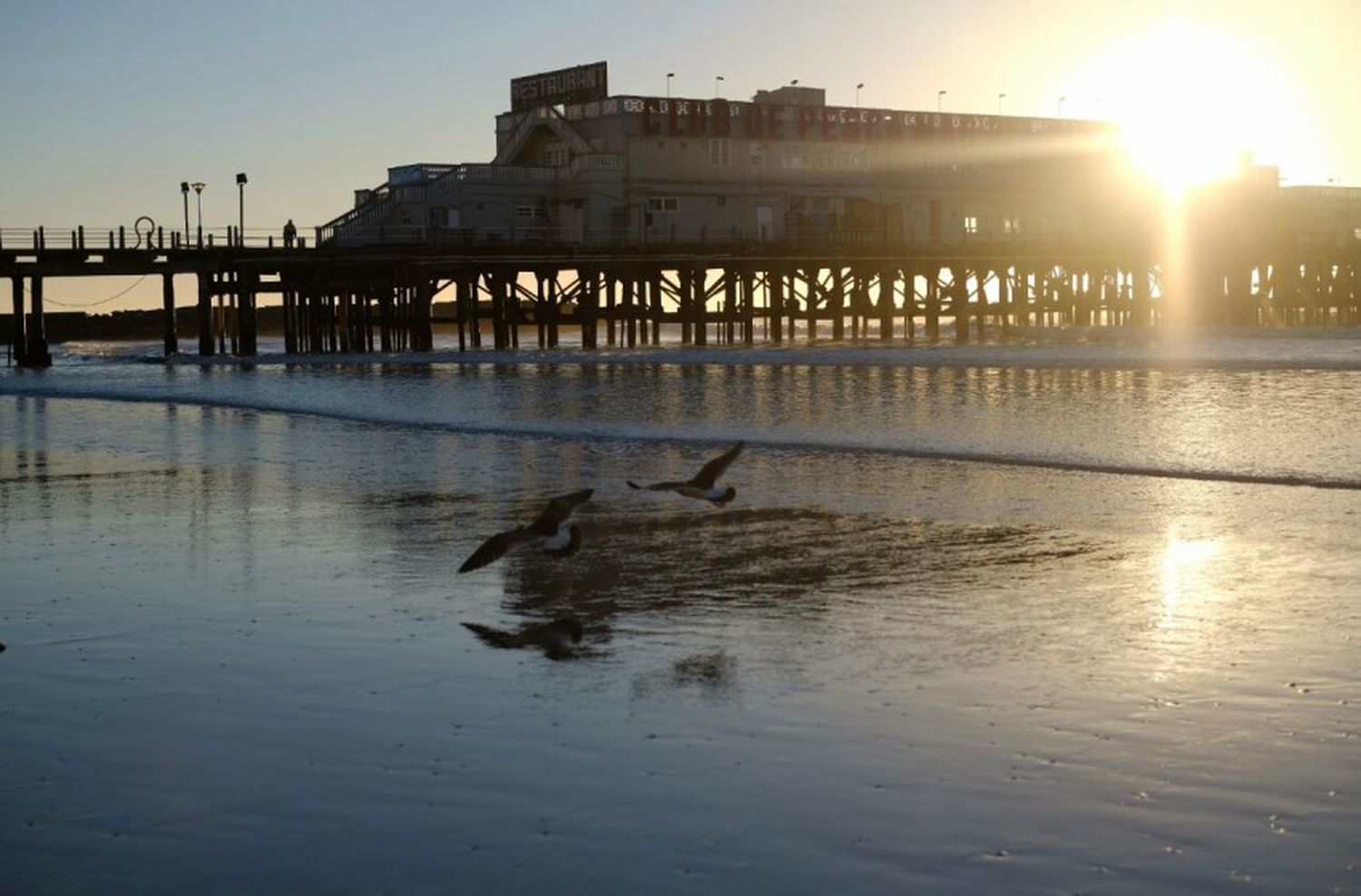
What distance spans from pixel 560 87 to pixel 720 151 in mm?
7710

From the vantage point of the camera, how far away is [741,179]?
68.1 meters

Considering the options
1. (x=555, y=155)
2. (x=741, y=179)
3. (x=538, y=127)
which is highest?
(x=538, y=127)

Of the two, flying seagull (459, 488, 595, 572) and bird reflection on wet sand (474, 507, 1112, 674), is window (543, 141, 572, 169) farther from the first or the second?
flying seagull (459, 488, 595, 572)

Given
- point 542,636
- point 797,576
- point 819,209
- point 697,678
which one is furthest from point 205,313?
point 697,678

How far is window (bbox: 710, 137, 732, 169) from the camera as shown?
221ft

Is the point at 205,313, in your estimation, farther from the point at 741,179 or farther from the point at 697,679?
the point at 697,679

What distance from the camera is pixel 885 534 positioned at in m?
14.2

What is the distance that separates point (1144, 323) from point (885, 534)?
73074mm

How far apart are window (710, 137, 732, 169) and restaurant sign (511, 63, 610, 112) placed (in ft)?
15.0

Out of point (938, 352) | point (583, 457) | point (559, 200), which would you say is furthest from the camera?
point (559, 200)

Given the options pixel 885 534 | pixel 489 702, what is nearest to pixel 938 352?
pixel 885 534

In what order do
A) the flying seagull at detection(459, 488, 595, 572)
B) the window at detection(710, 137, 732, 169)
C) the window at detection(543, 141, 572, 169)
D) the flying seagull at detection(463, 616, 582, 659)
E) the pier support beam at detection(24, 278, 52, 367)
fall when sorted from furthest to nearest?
the window at detection(710, 137, 732, 169), the window at detection(543, 141, 572, 169), the pier support beam at detection(24, 278, 52, 367), the flying seagull at detection(459, 488, 595, 572), the flying seagull at detection(463, 616, 582, 659)

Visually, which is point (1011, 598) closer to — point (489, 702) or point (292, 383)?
point (489, 702)

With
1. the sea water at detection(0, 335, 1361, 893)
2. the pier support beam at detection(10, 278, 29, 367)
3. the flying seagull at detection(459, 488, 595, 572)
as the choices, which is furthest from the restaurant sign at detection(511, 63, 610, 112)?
the flying seagull at detection(459, 488, 595, 572)
